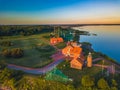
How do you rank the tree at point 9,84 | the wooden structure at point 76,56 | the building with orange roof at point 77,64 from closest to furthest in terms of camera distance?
1. the tree at point 9,84
2. the building with orange roof at point 77,64
3. the wooden structure at point 76,56

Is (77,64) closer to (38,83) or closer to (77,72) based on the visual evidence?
(77,72)

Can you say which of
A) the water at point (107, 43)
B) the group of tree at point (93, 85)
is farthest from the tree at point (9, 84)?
the water at point (107, 43)

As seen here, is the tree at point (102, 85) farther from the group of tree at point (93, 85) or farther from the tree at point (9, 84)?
the tree at point (9, 84)

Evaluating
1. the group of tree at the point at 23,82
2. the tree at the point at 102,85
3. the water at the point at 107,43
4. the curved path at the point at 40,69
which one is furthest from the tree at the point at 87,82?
the water at the point at 107,43

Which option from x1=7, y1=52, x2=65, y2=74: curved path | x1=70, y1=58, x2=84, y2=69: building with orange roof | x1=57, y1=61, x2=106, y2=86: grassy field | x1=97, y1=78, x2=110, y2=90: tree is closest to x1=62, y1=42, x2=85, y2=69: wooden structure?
x1=70, y1=58, x2=84, y2=69: building with orange roof

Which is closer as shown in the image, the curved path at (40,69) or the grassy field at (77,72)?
the grassy field at (77,72)

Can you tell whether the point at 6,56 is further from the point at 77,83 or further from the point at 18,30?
the point at 18,30

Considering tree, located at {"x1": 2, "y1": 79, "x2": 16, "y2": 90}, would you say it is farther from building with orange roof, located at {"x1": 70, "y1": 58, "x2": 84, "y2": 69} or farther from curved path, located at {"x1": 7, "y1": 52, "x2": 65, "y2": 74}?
building with orange roof, located at {"x1": 70, "y1": 58, "x2": 84, "y2": 69}

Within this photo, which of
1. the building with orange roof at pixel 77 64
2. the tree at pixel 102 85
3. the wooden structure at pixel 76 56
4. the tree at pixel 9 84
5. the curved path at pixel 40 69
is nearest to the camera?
the tree at pixel 102 85

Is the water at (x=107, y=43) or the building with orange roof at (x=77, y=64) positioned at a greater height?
the building with orange roof at (x=77, y=64)

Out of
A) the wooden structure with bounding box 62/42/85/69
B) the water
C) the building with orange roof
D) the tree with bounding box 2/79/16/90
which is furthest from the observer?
the water

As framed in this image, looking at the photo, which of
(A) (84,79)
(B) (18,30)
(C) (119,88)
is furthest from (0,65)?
(B) (18,30)

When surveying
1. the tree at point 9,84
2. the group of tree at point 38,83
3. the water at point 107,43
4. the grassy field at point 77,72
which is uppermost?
the grassy field at point 77,72
